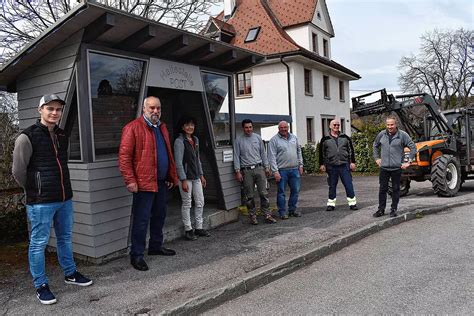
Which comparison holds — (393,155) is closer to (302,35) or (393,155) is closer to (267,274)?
(267,274)

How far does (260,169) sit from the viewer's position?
7227 mm

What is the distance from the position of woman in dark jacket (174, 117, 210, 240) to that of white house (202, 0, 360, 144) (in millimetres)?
14028


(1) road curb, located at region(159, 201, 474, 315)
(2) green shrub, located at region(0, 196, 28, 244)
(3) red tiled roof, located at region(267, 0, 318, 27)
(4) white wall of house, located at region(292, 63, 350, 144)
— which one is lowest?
(1) road curb, located at region(159, 201, 474, 315)

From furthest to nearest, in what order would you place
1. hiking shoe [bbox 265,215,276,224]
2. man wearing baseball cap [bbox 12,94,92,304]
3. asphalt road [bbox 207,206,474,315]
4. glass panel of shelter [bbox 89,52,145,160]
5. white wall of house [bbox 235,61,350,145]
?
white wall of house [bbox 235,61,350,145] → hiking shoe [bbox 265,215,276,224] → glass panel of shelter [bbox 89,52,145,160] → man wearing baseball cap [bbox 12,94,92,304] → asphalt road [bbox 207,206,474,315]

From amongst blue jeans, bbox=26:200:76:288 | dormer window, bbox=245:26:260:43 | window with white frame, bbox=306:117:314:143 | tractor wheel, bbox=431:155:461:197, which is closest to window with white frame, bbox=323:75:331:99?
window with white frame, bbox=306:117:314:143

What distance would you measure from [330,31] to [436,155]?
58.0 feet

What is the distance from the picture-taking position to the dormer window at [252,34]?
22.9 metres

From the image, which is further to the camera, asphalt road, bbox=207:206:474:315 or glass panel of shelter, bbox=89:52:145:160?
glass panel of shelter, bbox=89:52:145:160

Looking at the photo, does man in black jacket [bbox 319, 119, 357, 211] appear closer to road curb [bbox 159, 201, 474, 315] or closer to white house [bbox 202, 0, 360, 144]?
road curb [bbox 159, 201, 474, 315]

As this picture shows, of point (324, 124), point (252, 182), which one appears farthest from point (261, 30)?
point (252, 182)

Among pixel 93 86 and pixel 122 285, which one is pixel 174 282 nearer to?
pixel 122 285

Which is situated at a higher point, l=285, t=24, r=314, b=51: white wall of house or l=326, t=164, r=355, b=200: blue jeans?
l=285, t=24, r=314, b=51: white wall of house

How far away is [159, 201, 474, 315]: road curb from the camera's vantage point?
385 centimetres

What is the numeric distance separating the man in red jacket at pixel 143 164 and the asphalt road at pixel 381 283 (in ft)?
4.83
